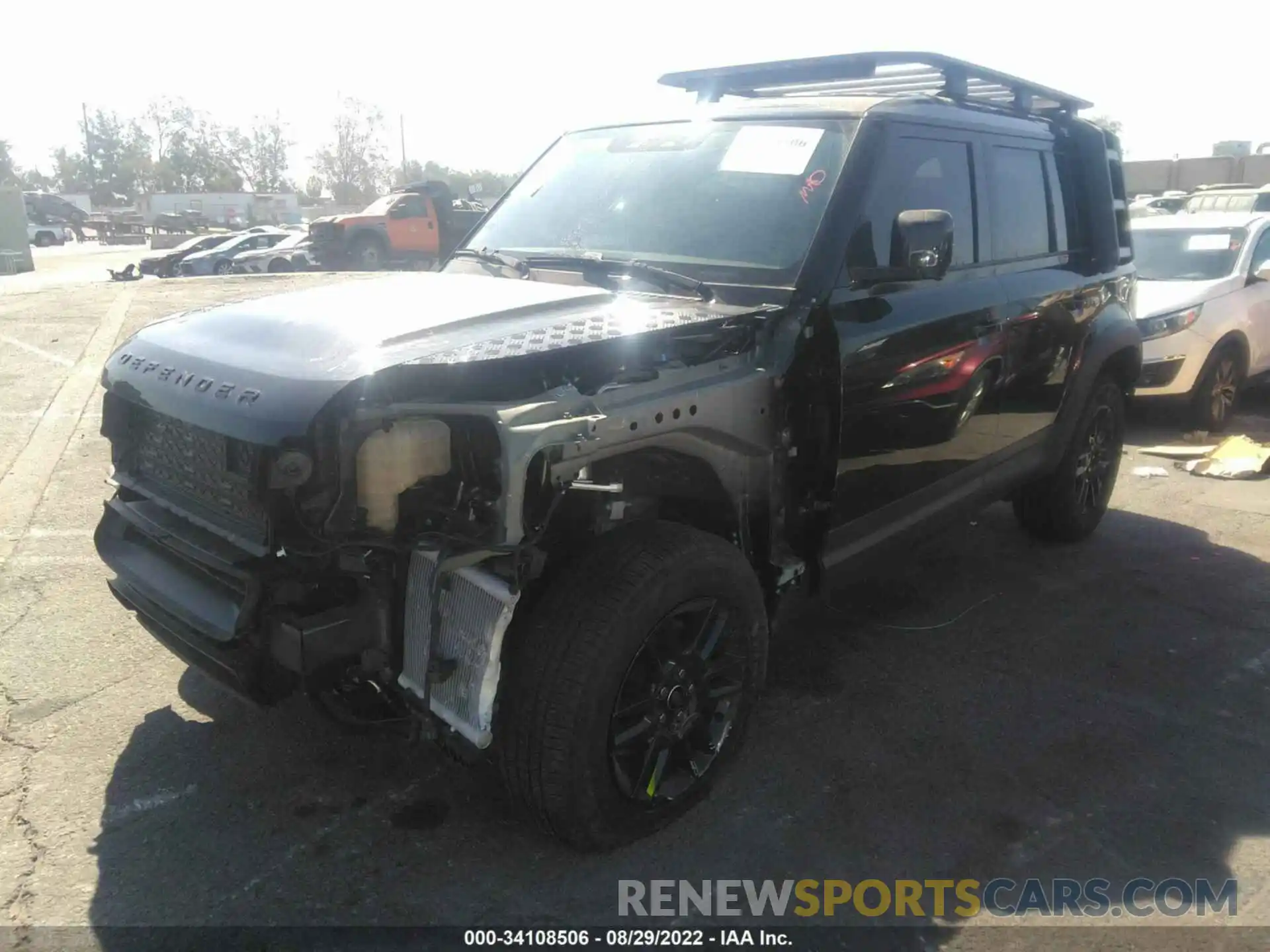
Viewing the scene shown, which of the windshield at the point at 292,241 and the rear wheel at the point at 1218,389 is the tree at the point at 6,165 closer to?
the windshield at the point at 292,241

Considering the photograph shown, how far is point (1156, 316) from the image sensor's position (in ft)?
23.8

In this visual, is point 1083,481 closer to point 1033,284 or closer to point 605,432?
point 1033,284

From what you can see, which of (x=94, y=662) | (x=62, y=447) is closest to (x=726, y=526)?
(x=94, y=662)

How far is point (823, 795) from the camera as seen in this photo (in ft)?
9.85

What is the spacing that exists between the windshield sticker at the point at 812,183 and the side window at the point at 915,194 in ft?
0.58

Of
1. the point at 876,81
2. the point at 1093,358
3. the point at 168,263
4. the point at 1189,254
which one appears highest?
the point at 876,81

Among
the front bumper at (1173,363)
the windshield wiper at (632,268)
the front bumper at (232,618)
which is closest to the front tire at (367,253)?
the front bumper at (1173,363)

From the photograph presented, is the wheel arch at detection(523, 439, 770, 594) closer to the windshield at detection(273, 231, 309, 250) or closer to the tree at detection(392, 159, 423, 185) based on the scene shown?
the windshield at detection(273, 231, 309, 250)

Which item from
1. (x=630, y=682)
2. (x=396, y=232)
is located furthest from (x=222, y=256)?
(x=630, y=682)

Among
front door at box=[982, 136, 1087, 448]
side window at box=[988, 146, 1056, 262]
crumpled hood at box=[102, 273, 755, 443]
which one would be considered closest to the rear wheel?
front door at box=[982, 136, 1087, 448]

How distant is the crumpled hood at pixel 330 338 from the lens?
2330mm

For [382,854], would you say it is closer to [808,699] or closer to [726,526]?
[726,526]

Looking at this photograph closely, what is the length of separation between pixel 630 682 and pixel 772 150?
193cm

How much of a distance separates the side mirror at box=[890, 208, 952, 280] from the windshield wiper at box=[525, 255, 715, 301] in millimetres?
621
